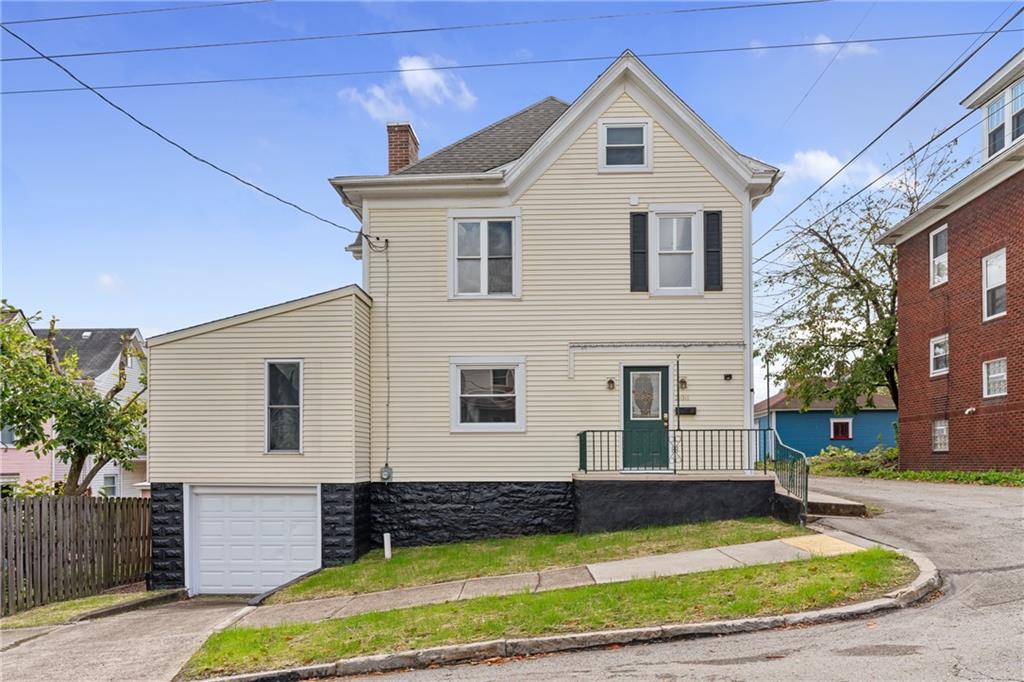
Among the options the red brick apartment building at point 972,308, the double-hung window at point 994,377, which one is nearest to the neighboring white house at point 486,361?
the red brick apartment building at point 972,308

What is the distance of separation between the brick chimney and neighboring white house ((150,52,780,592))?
2240mm

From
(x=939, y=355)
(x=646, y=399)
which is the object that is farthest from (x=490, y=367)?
(x=939, y=355)

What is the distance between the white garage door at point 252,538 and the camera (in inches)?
617

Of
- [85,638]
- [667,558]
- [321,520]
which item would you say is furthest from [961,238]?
[85,638]

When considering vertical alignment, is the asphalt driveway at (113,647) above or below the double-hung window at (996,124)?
below

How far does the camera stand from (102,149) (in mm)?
16609

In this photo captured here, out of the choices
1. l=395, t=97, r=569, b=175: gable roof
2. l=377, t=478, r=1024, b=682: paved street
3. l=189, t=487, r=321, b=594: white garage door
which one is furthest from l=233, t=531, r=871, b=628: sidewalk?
l=395, t=97, r=569, b=175: gable roof

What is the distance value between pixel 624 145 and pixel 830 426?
32242 millimetres

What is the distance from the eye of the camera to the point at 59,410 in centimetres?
1772

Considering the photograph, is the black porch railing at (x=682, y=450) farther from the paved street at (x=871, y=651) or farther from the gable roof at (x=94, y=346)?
the gable roof at (x=94, y=346)

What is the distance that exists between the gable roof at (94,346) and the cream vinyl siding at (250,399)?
22.4 m

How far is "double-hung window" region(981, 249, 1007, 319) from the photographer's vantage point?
2222 centimetres

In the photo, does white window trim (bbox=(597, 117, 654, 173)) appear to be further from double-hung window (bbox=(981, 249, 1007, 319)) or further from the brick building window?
the brick building window

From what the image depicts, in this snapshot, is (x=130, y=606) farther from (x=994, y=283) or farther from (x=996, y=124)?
(x=996, y=124)
